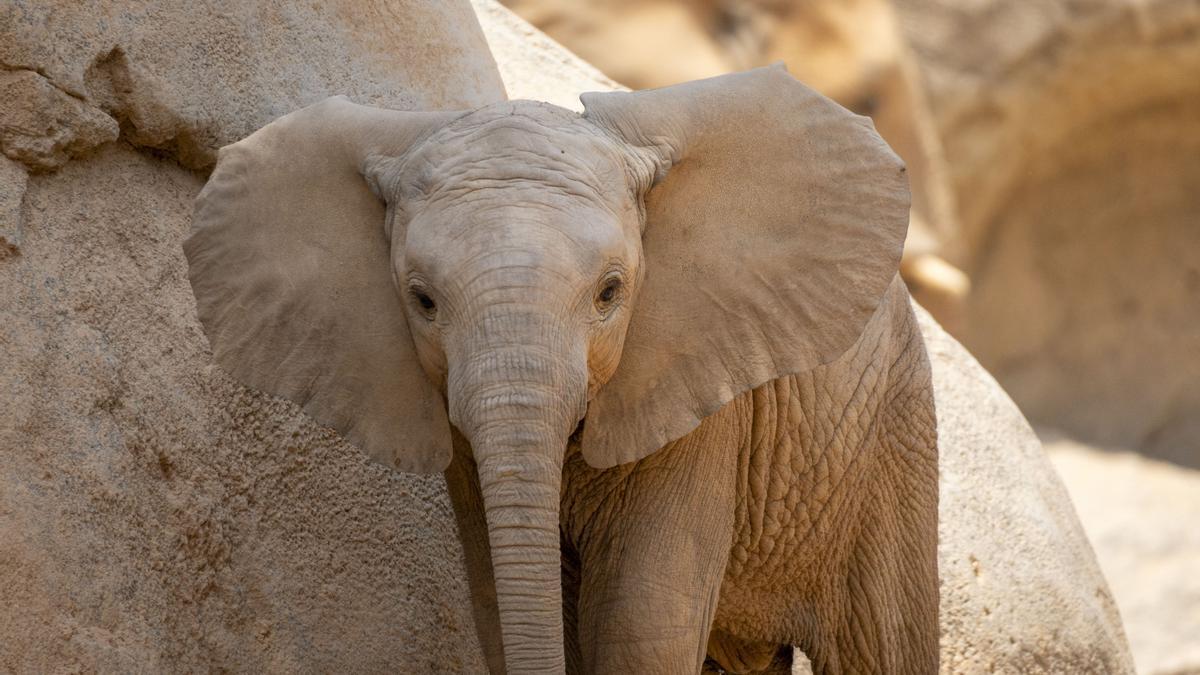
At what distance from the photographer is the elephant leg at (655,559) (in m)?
3.04

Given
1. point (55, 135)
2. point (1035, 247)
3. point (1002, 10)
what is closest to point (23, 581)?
point (55, 135)

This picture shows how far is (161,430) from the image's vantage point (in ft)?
10.8

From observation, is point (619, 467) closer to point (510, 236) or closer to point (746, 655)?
point (510, 236)

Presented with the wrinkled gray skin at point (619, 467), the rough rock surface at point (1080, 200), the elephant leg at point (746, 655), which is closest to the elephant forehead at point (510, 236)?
the wrinkled gray skin at point (619, 467)

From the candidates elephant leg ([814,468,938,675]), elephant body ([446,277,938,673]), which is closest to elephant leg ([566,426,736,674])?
elephant body ([446,277,938,673])

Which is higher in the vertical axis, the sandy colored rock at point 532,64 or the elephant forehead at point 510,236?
the elephant forehead at point 510,236

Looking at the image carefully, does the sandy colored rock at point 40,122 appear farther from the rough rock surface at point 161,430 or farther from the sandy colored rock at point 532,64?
the sandy colored rock at point 532,64

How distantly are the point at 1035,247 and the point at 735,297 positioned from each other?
858 cm

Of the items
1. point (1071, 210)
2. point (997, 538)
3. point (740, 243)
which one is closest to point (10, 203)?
point (740, 243)

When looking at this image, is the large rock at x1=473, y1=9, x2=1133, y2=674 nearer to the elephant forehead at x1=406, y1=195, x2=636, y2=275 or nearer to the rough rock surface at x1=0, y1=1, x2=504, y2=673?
the rough rock surface at x1=0, y1=1, x2=504, y2=673

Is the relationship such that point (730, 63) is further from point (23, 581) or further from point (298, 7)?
point (23, 581)

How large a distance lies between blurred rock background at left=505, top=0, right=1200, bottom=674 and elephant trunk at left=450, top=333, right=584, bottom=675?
5.96m

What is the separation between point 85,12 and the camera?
335 cm

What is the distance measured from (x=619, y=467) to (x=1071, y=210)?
847 centimetres
